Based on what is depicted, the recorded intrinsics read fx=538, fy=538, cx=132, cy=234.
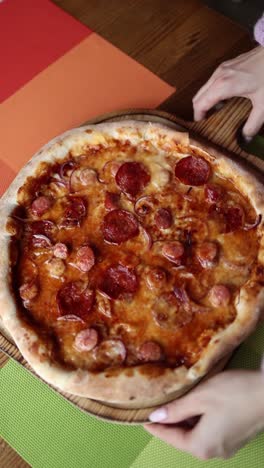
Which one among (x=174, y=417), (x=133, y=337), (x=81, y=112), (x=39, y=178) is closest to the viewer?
(x=174, y=417)

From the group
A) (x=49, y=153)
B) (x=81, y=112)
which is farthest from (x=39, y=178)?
(x=81, y=112)

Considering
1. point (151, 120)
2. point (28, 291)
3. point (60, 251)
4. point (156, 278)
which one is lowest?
point (156, 278)

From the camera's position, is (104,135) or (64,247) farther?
(104,135)

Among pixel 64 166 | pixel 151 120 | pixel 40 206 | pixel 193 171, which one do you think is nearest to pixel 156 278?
pixel 193 171

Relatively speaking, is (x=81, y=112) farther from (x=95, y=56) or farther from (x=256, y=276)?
(x=256, y=276)

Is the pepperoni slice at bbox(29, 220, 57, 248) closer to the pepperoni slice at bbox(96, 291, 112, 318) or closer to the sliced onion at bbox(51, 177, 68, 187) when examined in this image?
the sliced onion at bbox(51, 177, 68, 187)

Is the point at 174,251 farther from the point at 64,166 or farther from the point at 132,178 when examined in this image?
the point at 64,166
